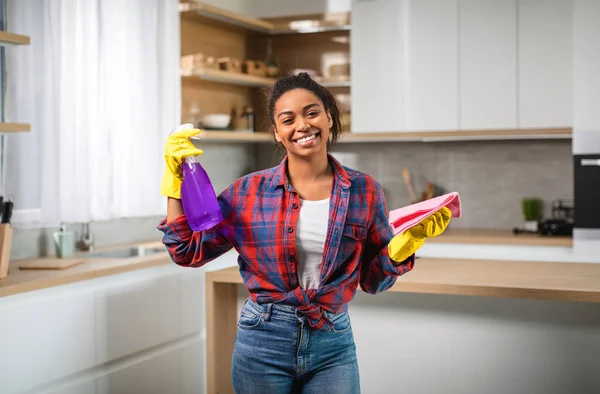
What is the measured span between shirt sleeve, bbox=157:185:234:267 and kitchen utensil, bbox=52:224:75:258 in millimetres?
1631

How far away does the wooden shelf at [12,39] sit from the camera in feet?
9.00

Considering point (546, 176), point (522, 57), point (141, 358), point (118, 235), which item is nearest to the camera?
point (141, 358)

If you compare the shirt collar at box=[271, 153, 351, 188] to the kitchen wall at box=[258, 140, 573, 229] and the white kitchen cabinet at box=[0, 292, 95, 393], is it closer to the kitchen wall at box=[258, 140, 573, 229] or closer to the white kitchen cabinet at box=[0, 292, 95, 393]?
the white kitchen cabinet at box=[0, 292, 95, 393]

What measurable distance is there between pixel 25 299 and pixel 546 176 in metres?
3.35

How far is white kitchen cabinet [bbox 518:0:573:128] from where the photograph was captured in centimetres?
429

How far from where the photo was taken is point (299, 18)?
4980mm

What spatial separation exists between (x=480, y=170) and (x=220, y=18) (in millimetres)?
1924

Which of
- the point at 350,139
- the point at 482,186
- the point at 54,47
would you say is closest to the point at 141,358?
the point at 54,47

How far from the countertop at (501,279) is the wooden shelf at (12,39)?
1.12 metres

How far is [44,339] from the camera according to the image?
8.64 ft

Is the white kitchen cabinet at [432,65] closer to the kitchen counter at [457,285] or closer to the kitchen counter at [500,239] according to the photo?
the kitchen counter at [500,239]

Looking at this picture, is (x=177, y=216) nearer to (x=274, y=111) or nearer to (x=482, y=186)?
(x=274, y=111)

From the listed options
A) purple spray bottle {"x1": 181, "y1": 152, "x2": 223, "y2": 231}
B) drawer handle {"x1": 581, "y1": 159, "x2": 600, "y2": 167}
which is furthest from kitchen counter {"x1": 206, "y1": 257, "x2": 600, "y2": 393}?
drawer handle {"x1": 581, "y1": 159, "x2": 600, "y2": 167}

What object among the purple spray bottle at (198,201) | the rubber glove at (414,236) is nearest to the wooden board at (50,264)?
the purple spray bottle at (198,201)
